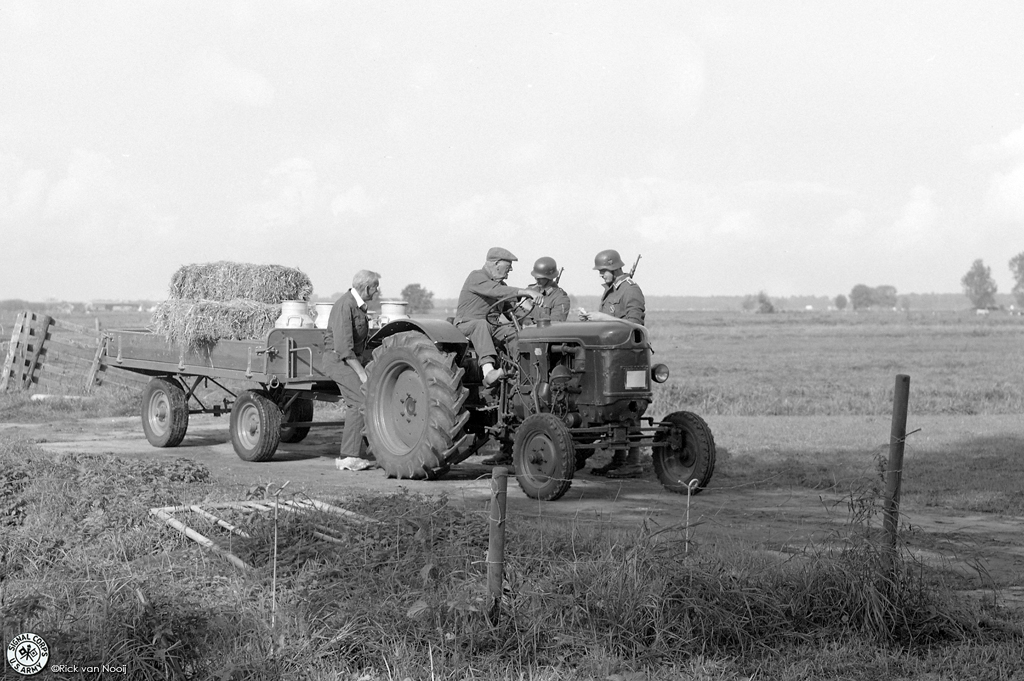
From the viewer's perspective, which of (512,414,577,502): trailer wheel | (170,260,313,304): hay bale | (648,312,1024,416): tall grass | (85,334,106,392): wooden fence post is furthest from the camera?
(85,334,106,392): wooden fence post

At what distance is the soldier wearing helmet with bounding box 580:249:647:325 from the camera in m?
10.8

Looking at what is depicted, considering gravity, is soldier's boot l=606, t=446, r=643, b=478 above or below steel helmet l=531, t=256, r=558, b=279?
below

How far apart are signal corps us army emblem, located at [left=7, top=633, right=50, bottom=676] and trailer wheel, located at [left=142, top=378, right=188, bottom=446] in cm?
854

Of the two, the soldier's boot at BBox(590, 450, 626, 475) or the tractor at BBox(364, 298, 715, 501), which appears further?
the soldier's boot at BBox(590, 450, 626, 475)

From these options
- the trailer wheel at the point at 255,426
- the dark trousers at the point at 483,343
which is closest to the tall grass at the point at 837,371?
the trailer wheel at the point at 255,426

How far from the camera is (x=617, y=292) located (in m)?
11.0

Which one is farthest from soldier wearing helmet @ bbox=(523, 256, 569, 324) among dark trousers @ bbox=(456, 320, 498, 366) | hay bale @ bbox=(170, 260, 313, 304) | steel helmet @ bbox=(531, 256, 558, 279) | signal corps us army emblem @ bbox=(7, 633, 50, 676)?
signal corps us army emblem @ bbox=(7, 633, 50, 676)

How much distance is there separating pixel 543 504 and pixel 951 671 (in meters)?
4.46

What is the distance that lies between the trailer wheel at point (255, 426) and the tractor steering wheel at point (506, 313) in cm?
277

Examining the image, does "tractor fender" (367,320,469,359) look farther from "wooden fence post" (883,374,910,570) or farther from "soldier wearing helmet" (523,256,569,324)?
"wooden fence post" (883,374,910,570)

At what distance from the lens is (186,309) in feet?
41.3

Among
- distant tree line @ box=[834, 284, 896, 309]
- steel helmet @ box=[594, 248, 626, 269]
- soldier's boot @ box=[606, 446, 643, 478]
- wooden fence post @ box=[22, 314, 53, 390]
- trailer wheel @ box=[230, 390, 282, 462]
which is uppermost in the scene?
distant tree line @ box=[834, 284, 896, 309]

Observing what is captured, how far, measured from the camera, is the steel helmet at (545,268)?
10.7 m

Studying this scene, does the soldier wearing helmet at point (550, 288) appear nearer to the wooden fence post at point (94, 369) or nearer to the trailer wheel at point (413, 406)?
the trailer wheel at point (413, 406)
